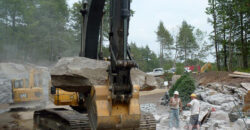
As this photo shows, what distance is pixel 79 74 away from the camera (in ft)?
13.2

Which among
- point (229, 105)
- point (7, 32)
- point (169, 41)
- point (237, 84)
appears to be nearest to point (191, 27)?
point (169, 41)

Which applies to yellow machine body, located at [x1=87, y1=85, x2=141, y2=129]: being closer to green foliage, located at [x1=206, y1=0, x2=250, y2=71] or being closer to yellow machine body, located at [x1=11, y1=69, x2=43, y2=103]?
yellow machine body, located at [x1=11, y1=69, x2=43, y2=103]

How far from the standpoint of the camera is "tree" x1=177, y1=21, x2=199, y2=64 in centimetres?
5147

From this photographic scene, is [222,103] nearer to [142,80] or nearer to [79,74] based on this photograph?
[142,80]

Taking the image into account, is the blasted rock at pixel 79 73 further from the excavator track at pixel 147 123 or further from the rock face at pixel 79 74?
the excavator track at pixel 147 123

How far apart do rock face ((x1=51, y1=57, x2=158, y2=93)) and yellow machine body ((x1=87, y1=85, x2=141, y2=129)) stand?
198 millimetres

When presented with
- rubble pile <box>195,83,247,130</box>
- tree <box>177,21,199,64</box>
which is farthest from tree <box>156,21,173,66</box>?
rubble pile <box>195,83,247,130</box>

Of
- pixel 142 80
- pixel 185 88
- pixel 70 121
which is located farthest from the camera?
pixel 185 88

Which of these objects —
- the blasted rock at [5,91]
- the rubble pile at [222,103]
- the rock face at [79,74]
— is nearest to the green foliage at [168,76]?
the rubble pile at [222,103]

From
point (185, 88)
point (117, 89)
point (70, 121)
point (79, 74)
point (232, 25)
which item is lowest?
point (70, 121)

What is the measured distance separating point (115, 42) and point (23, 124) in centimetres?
744

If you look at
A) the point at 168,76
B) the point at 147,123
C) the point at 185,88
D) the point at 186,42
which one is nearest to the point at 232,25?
the point at 168,76

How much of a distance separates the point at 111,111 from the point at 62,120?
250 centimetres

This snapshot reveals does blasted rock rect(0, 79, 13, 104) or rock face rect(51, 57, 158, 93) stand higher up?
rock face rect(51, 57, 158, 93)
